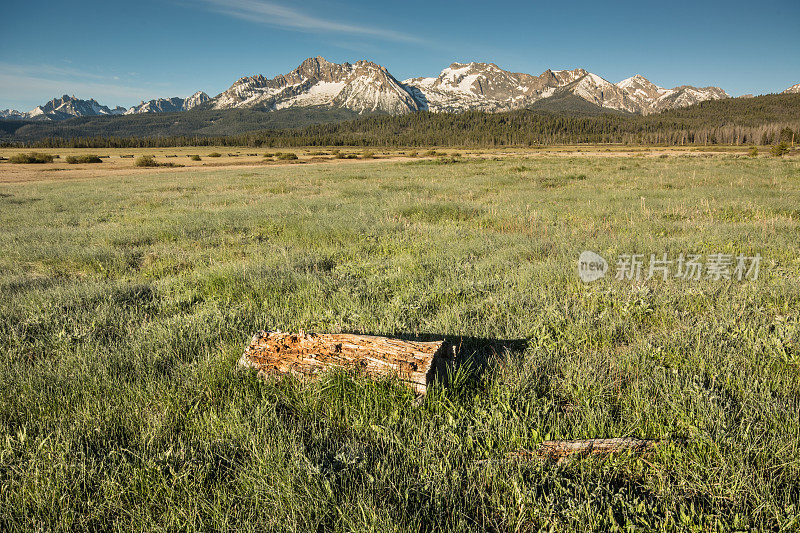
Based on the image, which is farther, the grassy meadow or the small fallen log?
the small fallen log

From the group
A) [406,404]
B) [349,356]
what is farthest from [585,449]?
[349,356]

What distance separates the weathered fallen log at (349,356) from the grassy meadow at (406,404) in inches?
5.4

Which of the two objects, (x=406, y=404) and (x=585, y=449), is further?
(x=406, y=404)

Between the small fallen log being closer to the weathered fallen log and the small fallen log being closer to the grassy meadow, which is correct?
the grassy meadow

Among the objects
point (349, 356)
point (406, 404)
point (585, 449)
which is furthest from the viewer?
point (349, 356)

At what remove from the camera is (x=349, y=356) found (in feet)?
10.5

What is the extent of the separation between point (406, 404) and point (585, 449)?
4.20 feet

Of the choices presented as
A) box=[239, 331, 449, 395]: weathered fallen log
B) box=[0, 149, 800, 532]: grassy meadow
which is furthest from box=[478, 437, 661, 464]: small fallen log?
box=[239, 331, 449, 395]: weathered fallen log

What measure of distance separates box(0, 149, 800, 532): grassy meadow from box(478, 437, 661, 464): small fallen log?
67 millimetres

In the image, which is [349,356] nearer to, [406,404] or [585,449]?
[406,404]

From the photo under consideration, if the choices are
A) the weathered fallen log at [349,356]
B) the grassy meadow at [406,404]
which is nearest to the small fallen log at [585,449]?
the grassy meadow at [406,404]

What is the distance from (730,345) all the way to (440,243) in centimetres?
547

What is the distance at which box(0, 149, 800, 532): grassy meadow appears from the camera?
2131 millimetres

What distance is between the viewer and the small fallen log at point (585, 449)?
2.42m
